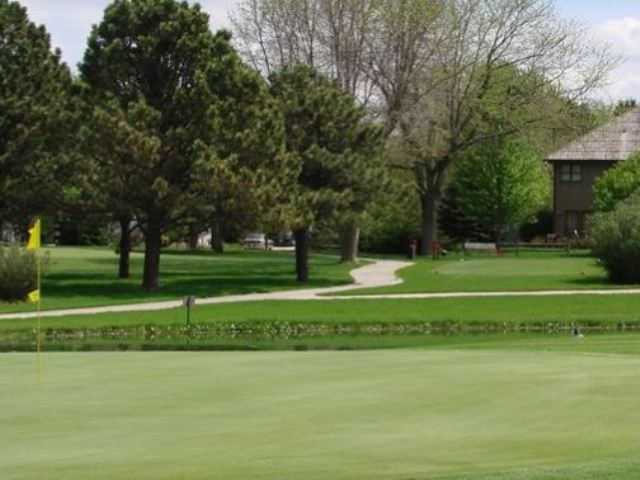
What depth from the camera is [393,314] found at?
4109cm

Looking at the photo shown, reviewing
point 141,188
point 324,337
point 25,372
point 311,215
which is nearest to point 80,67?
point 141,188

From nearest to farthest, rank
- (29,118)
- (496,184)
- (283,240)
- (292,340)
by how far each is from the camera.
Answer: (292,340) < (29,118) < (496,184) < (283,240)

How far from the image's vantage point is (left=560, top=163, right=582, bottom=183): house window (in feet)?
289

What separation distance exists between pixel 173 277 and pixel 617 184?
89.5 ft

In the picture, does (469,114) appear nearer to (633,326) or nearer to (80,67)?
(80,67)

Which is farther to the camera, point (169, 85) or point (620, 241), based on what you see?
point (620, 241)

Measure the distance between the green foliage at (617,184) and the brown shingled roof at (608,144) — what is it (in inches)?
404

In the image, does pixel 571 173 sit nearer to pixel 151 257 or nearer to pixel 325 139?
pixel 325 139

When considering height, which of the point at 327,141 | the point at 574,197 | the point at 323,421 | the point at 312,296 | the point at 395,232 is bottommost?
the point at 312,296

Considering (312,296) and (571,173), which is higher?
(571,173)

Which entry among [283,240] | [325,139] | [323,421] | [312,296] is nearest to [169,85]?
[325,139]

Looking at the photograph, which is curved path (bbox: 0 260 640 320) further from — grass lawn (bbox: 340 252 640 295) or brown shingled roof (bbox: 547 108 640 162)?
brown shingled roof (bbox: 547 108 640 162)

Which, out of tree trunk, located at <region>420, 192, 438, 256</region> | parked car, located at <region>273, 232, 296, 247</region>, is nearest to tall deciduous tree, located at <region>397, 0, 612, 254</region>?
tree trunk, located at <region>420, 192, 438, 256</region>

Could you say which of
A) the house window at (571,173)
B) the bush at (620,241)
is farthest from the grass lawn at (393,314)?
the house window at (571,173)
